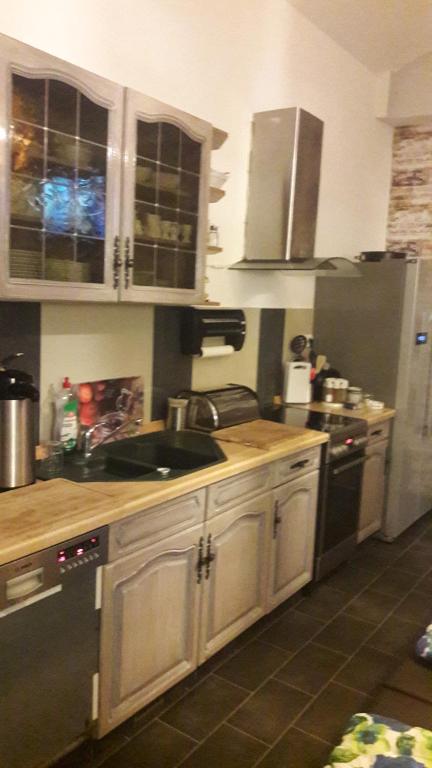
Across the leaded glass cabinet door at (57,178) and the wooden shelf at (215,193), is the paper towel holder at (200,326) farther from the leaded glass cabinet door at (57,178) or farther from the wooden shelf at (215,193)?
the leaded glass cabinet door at (57,178)

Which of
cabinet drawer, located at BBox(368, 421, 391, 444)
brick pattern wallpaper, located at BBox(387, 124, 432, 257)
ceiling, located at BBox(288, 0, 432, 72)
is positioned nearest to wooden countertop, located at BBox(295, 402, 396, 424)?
cabinet drawer, located at BBox(368, 421, 391, 444)

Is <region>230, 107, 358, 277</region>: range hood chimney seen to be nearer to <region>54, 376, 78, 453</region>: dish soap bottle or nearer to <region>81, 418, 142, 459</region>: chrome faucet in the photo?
<region>81, 418, 142, 459</region>: chrome faucet

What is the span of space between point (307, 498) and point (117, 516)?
4.36 ft

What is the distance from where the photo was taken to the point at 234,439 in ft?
8.93

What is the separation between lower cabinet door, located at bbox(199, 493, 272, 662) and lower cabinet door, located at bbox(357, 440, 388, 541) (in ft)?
3.53

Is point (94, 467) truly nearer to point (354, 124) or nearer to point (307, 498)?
point (307, 498)

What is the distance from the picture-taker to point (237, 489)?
2.37m

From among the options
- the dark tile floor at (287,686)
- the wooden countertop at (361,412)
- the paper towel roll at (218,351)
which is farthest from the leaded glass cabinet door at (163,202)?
the dark tile floor at (287,686)

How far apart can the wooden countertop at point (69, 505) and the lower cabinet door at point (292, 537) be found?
20.4 inches

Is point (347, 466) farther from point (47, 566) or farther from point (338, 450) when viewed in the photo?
point (47, 566)

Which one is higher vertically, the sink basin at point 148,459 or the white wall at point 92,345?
the white wall at point 92,345

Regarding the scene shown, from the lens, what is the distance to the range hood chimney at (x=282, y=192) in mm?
3088

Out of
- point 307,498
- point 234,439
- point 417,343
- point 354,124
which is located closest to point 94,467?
point 234,439

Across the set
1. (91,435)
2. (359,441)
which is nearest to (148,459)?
(91,435)
